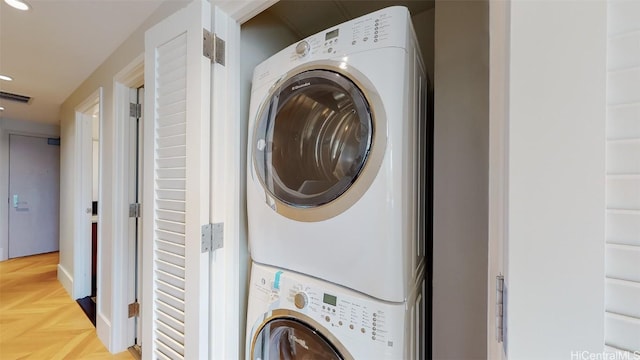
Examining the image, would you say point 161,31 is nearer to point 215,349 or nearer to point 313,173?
point 313,173

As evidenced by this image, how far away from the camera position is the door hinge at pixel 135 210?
1.84 metres

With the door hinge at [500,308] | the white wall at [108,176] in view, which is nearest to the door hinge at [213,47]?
the white wall at [108,176]

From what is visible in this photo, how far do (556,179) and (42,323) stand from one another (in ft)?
11.6

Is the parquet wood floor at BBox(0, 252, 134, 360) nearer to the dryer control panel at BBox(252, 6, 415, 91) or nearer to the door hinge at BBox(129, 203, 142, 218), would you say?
the door hinge at BBox(129, 203, 142, 218)

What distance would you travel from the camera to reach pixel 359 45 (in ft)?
2.64

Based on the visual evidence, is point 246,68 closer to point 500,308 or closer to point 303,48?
point 303,48

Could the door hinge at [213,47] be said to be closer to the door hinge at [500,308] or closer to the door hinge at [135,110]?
the door hinge at [500,308]

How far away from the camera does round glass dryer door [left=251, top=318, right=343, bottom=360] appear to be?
904 millimetres

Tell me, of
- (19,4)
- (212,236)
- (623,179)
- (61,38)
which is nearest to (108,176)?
(61,38)

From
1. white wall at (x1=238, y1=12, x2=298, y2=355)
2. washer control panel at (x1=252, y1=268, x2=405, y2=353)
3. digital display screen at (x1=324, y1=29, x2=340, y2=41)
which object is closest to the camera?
washer control panel at (x1=252, y1=268, x2=405, y2=353)

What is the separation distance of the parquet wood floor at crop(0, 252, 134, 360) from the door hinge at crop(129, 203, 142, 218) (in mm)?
991

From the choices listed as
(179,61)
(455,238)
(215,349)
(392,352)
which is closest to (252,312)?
(215,349)

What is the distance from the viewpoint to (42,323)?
2.23 m

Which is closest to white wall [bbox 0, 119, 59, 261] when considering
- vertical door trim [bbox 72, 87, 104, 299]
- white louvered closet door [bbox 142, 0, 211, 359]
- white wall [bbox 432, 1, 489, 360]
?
vertical door trim [bbox 72, 87, 104, 299]
